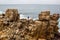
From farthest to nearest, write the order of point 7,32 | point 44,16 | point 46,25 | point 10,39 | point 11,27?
1. point 44,16
2. point 46,25
3. point 11,27
4. point 7,32
5. point 10,39

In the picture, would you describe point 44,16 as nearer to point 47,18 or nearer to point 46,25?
point 47,18

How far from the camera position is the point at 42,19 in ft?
38.9

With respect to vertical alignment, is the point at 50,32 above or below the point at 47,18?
below

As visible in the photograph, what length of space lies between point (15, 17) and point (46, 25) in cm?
224

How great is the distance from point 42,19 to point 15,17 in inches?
71.6

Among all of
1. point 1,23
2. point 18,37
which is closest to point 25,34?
point 18,37

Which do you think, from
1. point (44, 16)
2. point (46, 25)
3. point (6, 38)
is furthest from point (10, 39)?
point (44, 16)

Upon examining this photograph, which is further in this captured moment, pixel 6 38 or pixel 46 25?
pixel 46 25

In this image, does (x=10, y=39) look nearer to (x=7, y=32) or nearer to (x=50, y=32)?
(x=7, y=32)

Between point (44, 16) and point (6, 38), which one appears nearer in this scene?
point (6, 38)

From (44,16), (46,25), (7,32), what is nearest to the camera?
(7,32)

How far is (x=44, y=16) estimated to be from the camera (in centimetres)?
1234

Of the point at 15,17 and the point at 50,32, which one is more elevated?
the point at 15,17

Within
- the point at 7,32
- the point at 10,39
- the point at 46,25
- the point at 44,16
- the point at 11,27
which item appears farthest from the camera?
the point at 44,16
